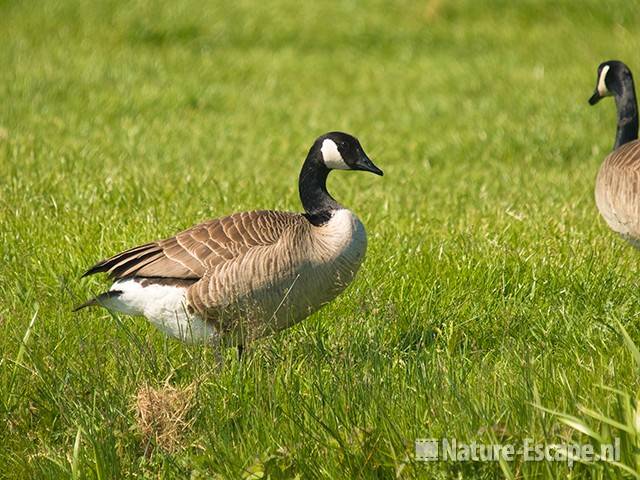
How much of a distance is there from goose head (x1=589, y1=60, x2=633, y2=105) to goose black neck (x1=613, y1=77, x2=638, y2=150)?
9 cm

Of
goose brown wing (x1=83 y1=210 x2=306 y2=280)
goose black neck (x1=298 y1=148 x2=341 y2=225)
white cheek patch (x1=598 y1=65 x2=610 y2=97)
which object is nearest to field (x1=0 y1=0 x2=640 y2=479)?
goose brown wing (x1=83 y1=210 x2=306 y2=280)

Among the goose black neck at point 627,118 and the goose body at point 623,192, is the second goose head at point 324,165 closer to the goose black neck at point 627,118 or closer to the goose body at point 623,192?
the goose body at point 623,192

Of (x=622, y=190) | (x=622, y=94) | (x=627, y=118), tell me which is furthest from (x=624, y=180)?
(x=622, y=94)

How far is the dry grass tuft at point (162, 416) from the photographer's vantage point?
4.70m

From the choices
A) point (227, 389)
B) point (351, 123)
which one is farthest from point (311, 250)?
point (351, 123)

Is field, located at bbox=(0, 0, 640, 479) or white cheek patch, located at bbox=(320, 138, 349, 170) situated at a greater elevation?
white cheek patch, located at bbox=(320, 138, 349, 170)

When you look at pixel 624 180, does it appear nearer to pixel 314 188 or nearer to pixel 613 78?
pixel 613 78

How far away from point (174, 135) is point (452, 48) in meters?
6.44

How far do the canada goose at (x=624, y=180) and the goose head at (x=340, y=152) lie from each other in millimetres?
1928

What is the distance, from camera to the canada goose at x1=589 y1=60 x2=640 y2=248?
275 inches

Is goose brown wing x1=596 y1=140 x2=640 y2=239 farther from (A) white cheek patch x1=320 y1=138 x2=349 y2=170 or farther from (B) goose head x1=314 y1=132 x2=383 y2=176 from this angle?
(A) white cheek patch x1=320 y1=138 x2=349 y2=170

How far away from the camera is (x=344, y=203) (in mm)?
9008

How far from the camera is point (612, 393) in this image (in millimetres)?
4535

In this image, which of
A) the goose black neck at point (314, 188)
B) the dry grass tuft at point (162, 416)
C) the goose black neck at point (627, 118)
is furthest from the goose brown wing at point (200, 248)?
the goose black neck at point (627, 118)
